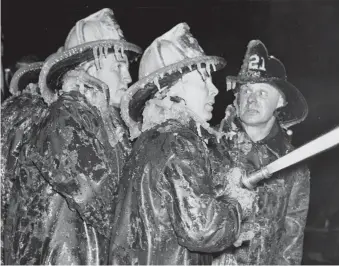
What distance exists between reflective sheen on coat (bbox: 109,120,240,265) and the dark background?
12.2 feet

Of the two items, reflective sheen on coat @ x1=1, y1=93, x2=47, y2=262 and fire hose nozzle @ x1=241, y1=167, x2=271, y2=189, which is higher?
reflective sheen on coat @ x1=1, y1=93, x2=47, y2=262

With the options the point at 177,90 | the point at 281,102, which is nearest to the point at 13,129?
the point at 177,90

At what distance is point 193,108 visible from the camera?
2838 millimetres

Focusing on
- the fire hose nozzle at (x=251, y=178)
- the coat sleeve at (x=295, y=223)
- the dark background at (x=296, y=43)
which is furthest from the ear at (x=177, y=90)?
the dark background at (x=296, y=43)

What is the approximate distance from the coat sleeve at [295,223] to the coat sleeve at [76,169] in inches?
53.8

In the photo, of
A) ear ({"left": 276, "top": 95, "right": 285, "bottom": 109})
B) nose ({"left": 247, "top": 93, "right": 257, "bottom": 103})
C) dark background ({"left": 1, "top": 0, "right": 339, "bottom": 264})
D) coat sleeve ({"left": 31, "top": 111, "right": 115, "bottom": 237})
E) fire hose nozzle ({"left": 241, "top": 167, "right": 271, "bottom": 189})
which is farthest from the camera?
dark background ({"left": 1, "top": 0, "right": 339, "bottom": 264})

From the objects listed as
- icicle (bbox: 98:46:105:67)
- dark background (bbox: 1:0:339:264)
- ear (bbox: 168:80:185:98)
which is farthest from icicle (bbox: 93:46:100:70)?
dark background (bbox: 1:0:339:264)

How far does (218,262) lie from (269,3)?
3.44 meters

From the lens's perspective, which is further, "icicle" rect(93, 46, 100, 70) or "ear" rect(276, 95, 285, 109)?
"ear" rect(276, 95, 285, 109)

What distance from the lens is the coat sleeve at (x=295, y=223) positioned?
3.89 m

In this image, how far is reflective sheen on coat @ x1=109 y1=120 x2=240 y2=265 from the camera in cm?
250

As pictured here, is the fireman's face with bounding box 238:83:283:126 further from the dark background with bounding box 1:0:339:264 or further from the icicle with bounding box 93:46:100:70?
the dark background with bounding box 1:0:339:264

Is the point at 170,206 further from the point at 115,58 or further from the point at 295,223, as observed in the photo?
the point at 295,223

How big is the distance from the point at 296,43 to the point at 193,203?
4137mm
